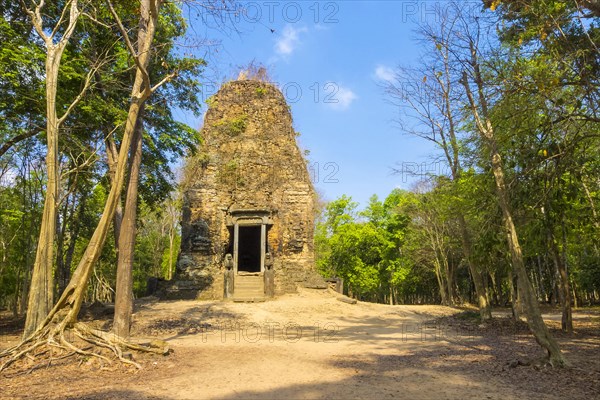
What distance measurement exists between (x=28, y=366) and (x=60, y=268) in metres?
13.1

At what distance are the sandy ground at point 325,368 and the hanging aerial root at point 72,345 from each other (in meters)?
0.23

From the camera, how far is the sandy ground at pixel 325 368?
545 cm

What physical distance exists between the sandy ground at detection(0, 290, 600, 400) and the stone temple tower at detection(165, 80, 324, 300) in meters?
6.83

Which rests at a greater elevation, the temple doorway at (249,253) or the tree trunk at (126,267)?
the temple doorway at (249,253)

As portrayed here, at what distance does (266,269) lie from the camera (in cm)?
1997

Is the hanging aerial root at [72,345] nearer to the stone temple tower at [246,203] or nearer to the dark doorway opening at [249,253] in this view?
the stone temple tower at [246,203]

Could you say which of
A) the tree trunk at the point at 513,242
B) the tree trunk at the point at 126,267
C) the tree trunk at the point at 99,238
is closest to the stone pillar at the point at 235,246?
the tree trunk at the point at 126,267

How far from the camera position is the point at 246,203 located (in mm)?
22875

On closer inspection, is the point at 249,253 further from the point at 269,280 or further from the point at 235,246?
the point at 269,280

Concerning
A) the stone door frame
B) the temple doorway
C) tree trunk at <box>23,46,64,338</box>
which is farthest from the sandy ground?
the temple doorway

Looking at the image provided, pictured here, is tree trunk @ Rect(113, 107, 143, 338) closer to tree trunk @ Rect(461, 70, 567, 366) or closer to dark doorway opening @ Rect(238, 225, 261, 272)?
tree trunk @ Rect(461, 70, 567, 366)

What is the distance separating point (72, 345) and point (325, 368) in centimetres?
469

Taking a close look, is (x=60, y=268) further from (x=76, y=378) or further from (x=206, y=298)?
(x=76, y=378)

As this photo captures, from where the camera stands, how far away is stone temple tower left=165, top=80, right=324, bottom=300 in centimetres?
2045
